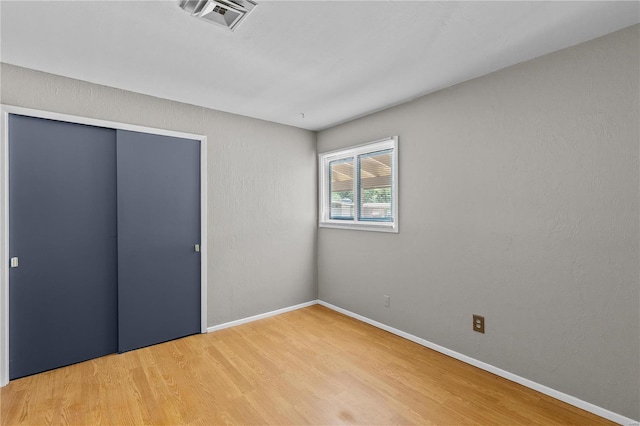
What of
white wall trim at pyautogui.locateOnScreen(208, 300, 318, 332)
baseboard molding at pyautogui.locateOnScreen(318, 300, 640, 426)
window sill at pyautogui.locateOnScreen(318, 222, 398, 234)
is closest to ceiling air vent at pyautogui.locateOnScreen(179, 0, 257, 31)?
window sill at pyautogui.locateOnScreen(318, 222, 398, 234)

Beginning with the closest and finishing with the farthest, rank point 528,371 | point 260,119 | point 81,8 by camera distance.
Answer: point 81,8
point 528,371
point 260,119

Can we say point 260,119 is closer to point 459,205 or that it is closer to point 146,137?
point 146,137

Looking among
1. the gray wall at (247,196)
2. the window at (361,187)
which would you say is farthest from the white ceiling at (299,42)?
the window at (361,187)

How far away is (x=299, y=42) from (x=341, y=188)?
2.28 m

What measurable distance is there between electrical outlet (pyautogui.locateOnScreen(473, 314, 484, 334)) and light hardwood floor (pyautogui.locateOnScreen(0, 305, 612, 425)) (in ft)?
1.07

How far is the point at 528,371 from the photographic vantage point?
2385 millimetres

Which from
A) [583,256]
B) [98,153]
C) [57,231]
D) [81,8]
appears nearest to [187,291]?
[57,231]

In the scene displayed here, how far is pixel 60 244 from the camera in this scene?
8.80 feet

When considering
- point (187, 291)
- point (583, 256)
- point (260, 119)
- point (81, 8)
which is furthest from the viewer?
point (260, 119)

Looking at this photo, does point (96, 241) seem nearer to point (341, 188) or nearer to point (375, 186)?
point (341, 188)

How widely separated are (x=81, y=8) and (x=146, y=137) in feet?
4.67

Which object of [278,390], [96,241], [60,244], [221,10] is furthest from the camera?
[96,241]

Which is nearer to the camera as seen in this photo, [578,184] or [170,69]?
[578,184]

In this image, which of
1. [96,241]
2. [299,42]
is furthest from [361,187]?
[96,241]
